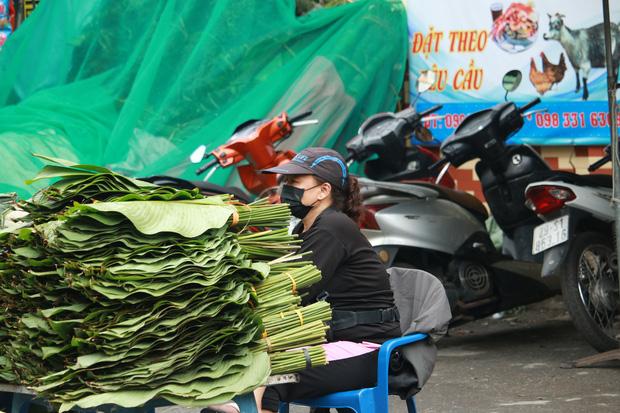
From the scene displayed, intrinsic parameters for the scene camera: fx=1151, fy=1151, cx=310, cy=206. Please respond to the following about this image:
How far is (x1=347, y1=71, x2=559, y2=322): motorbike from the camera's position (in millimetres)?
7102

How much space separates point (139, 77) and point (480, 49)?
2670 millimetres

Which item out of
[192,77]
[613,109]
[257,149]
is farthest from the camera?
[192,77]

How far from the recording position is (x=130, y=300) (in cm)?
311

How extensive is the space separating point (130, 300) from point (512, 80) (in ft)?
20.6

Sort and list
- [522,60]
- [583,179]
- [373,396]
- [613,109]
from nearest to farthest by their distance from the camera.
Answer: [373,396] < [613,109] < [583,179] < [522,60]

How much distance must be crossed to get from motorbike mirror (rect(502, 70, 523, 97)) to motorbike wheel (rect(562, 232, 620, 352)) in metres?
2.18

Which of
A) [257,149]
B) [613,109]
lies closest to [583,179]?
[613,109]

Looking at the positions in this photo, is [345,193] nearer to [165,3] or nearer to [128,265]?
[128,265]

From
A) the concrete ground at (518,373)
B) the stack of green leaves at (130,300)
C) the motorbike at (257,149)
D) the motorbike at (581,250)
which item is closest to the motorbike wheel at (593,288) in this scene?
the motorbike at (581,250)

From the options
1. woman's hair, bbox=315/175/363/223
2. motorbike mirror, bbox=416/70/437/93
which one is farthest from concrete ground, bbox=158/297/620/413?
motorbike mirror, bbox=416/70/437/93

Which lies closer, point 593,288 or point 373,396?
point 373,396

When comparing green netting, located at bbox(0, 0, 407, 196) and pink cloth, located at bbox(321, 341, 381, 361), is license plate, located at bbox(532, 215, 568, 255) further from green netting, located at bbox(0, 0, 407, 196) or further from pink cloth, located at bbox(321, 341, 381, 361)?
pink cloth, located at bbox(321, 341, 381, 361)

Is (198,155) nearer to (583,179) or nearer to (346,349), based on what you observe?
(583,179)

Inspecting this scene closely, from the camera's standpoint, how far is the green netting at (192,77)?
27.4 feet
